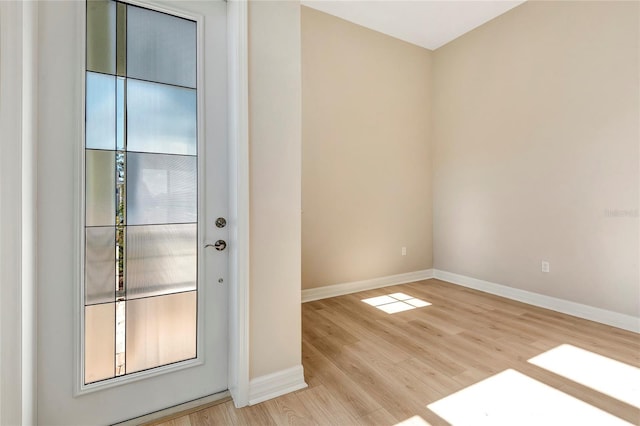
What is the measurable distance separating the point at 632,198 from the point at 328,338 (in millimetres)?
2976

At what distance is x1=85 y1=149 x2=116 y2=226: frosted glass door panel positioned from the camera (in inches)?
58.7

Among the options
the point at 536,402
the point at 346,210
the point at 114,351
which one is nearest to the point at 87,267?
the point at 114,351

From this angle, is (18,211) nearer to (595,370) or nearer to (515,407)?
(515,407)

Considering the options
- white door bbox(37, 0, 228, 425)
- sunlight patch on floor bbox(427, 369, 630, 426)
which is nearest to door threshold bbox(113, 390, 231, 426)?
white door bbox(37, 0, 228, 425)

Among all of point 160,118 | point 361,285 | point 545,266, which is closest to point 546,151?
point 545,266

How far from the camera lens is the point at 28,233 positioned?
1.32 meters

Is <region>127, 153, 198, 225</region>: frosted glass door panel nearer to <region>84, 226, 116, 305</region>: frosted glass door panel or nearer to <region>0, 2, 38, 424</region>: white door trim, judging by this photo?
<region>84, 226, 116, 305</region>: frosted glass door panel

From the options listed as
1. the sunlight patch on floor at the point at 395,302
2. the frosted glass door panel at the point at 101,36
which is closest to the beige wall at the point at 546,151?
the sunlight patch on floor at the point at 395,302

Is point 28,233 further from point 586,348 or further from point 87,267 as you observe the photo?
point 586,348

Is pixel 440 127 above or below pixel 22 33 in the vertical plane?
above

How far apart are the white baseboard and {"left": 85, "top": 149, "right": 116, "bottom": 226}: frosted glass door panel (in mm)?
2454

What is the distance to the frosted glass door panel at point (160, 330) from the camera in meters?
1.60

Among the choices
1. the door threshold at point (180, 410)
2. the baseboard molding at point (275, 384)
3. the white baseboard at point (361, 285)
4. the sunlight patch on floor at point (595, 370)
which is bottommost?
the door threshold at point (180, 410)

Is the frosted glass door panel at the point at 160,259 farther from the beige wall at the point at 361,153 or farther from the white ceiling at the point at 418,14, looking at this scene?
the white ceiling at the point at 418,14
